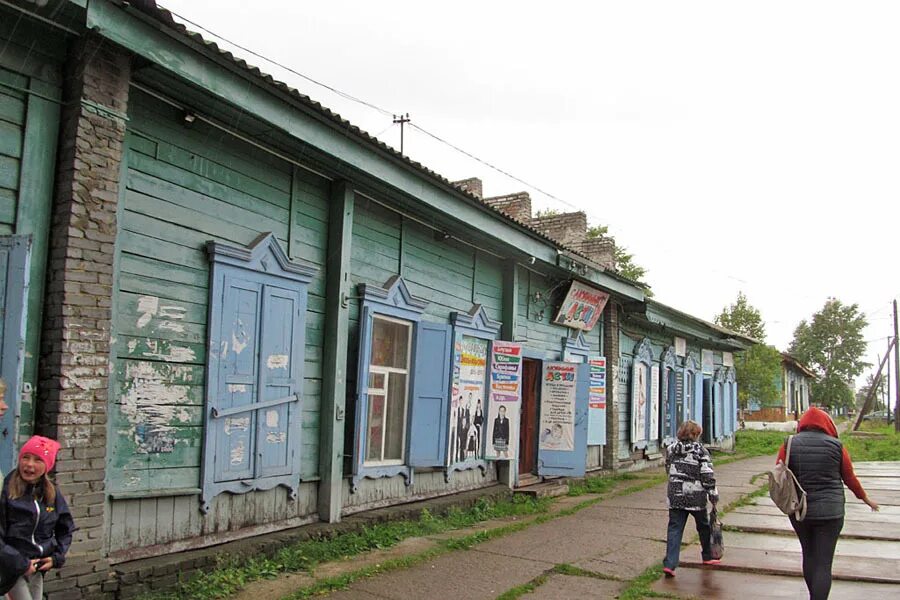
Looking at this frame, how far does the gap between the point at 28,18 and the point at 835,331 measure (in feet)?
267

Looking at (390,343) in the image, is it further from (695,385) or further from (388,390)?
(695,385)

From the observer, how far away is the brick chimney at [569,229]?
15992mm

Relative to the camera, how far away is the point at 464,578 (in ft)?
20.9

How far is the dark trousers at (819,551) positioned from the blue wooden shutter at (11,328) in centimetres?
526

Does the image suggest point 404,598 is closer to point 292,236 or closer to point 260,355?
point 260,355

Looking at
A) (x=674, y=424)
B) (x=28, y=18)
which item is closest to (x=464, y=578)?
(x=28, y=18)

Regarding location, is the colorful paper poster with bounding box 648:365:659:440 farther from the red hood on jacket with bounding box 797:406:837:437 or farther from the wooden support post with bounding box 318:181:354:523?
the red hood on jacket with bounding box 797:406:837:437

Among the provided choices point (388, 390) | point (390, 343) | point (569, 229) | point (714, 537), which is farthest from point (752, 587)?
point (569, 229)

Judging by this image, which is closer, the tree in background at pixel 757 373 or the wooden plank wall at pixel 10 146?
the wooden plank wall at pixel 10 146

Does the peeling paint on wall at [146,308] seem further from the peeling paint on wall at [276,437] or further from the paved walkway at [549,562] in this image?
the paved walkway at [549,562]

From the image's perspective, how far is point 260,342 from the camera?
6.53 metres

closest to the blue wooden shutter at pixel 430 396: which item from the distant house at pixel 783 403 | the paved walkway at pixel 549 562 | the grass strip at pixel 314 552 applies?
the grass strip at pixel 314 552

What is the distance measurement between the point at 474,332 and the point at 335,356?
311cm

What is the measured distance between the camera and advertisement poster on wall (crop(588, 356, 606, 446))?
1325 cm
